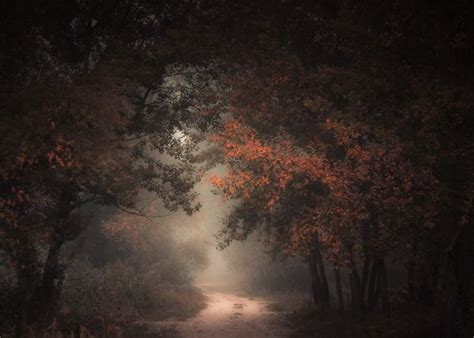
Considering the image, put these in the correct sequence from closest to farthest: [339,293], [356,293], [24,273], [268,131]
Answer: [24,273] < [356,293] < [268,131] < [339,293]

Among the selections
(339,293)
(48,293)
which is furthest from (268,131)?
(48,293)

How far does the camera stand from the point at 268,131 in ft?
50.5

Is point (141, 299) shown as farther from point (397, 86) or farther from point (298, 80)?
point (397, 86)

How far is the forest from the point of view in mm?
9914

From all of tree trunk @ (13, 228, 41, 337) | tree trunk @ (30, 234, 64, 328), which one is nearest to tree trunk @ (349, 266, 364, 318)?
tree trunk @ (30, 234, 64, 328)

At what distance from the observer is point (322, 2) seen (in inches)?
535

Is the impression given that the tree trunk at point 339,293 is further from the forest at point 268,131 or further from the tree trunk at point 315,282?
the tree trunk at point 315,282

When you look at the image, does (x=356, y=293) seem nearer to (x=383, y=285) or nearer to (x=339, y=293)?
(x=383, y=285)

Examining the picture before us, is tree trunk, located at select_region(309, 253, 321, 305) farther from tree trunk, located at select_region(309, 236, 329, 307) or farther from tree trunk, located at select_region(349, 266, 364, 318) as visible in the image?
tree trunk, located at select_region(349, 266, 364, 318)

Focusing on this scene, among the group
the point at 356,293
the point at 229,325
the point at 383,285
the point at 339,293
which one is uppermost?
the point at 383,285

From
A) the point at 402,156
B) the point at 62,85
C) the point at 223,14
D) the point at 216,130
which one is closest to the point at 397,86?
the point at 402,156

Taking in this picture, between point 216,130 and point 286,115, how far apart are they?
364 cm

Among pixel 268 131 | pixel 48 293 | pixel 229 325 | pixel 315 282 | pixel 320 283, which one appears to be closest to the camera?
pixel 48 293

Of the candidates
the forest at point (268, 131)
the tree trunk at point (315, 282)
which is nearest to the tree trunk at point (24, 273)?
the forest at point (268, 131)
